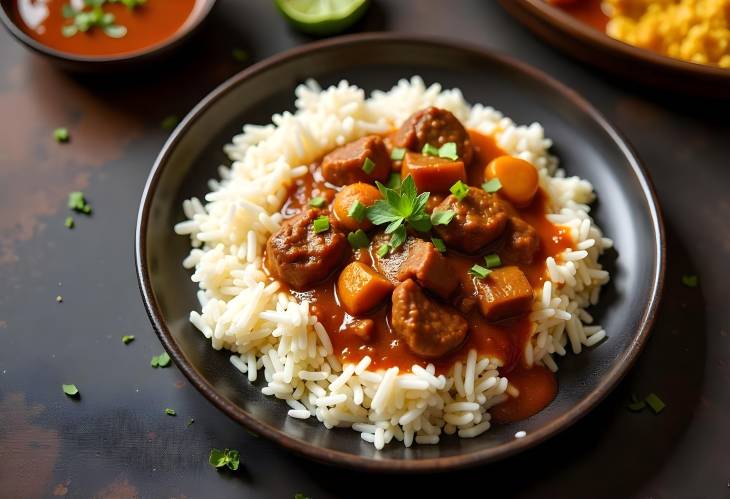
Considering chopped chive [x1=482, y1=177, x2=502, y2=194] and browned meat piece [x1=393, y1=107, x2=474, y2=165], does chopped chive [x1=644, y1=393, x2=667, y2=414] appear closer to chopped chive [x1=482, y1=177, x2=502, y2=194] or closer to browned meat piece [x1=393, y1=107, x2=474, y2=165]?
chopped chive [x1=482, y1=177, x2=502, y2=194]

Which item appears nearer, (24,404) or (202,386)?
(202,386)

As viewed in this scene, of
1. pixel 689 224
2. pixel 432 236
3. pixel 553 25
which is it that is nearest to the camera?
pixel 432 236

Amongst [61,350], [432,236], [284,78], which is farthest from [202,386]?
[284,78]

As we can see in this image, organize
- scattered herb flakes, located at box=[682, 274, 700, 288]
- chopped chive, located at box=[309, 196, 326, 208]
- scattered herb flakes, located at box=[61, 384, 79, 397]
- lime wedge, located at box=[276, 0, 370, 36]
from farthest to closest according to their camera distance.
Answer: lime wedge, located at box=[276, 0, 370, 36] < scattered herb flakes, located at box=[682, 274, 700, 288] < chopped chive, located at box=[309, 196, 326, 208] < scattered herb flakes, located at box=[61, 384, 79, 397]

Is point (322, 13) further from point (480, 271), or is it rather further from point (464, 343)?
point (464, 343)

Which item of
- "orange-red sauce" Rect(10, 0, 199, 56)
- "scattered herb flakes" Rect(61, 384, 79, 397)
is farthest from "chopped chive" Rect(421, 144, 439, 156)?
"scattered herb flakes" Rect(61, 384, 79, 397)

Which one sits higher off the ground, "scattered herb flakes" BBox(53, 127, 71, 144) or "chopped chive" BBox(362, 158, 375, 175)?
"chopped chive" BBox(362, 158, 375, 175)

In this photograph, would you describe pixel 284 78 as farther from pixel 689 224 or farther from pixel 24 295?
pixel 689 224

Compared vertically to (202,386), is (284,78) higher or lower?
higher
